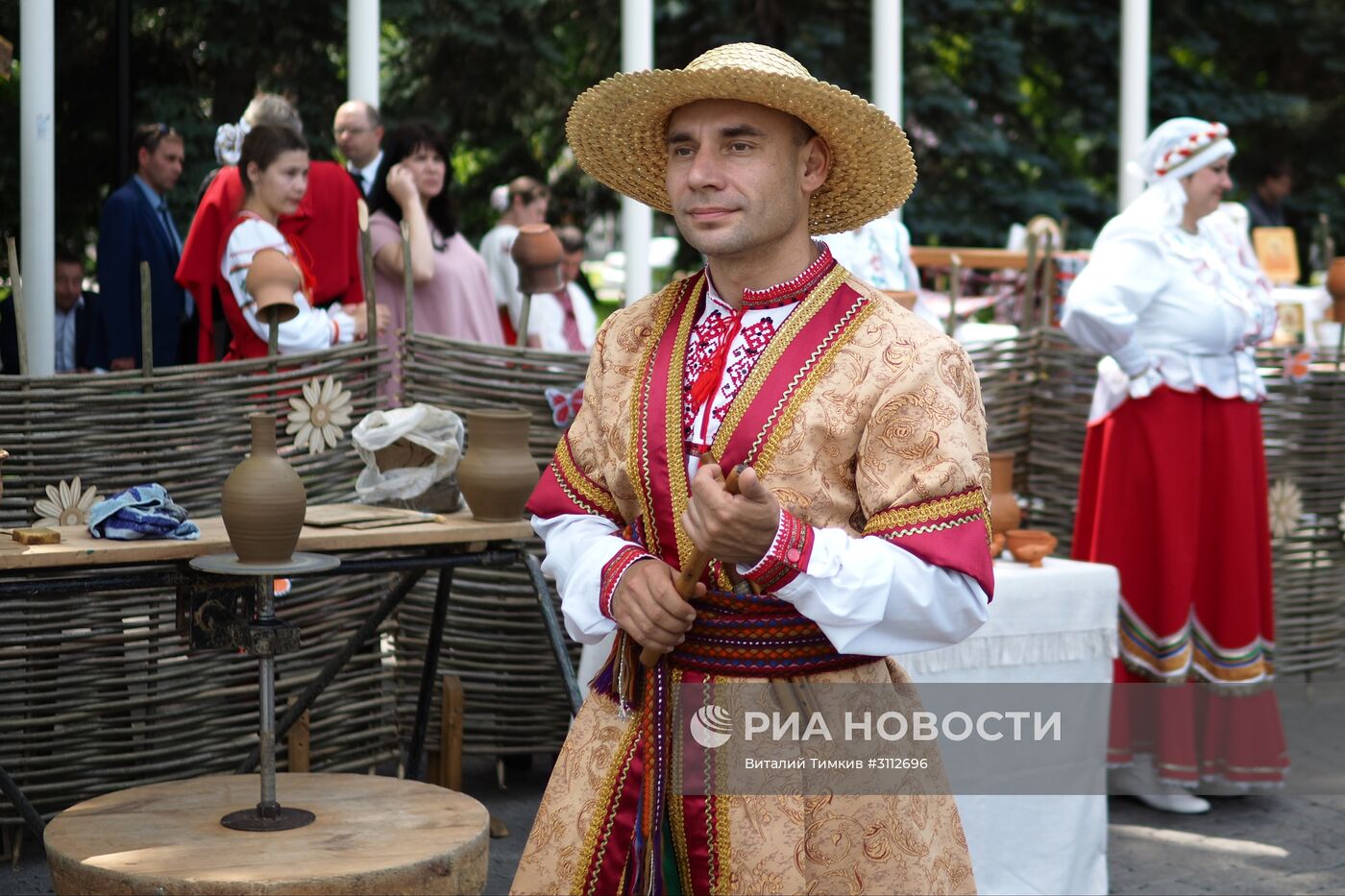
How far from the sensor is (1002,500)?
498 cm

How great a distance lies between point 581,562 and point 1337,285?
479 cm

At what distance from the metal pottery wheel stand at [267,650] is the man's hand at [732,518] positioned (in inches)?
62.6

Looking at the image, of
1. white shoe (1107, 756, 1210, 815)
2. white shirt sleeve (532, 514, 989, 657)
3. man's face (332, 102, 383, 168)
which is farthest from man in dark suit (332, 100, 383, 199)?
white shirt sleeve (532, 514, 989, 657)

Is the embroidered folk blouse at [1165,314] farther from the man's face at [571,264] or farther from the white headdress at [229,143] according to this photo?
the white headdress at [229,143]

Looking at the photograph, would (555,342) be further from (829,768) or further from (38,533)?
(829,768)

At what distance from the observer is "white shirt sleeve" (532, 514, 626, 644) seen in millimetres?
2398

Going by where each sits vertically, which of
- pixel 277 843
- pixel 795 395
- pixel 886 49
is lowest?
pixel 277 843

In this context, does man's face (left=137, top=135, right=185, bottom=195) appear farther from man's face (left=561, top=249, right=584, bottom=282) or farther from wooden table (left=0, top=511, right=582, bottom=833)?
wooden table (left=0, top=511, right=582, bottom=833)

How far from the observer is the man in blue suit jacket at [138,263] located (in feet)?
18.5

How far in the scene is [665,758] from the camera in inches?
94.2

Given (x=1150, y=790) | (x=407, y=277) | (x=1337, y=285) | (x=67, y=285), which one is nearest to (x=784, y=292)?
(x=407, y=277)

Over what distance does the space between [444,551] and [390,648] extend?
1.10 m

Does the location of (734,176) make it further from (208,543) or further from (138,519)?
(138,519)

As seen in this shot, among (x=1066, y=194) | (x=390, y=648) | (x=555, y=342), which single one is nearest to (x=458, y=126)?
(x=1066, y=194)
